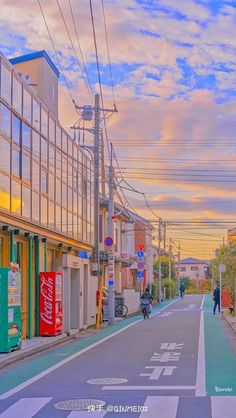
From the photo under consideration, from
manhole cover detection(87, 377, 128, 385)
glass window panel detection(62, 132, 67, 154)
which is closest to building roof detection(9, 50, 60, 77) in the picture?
glass window panel detection(62, 132, 67, 154)

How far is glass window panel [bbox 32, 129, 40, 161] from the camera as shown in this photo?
22.0m

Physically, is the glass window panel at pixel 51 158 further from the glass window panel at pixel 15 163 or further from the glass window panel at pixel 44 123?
the glass window panel at pixel 15 163

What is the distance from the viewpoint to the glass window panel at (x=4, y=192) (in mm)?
18291

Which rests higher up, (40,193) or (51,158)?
(51,158)

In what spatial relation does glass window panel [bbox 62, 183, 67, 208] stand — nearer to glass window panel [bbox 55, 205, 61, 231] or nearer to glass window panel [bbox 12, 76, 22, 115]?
glass window panel [bbox 55, 205, 61, 231]

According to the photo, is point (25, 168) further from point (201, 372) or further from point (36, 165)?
point (201, 372)

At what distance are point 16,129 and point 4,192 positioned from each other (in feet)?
8.12

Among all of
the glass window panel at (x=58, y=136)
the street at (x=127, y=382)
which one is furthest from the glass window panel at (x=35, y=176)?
the street at (x=127, y=382)

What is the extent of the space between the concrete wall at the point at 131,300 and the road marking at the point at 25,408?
28.1 meters

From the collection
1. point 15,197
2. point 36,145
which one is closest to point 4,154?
point 15,197

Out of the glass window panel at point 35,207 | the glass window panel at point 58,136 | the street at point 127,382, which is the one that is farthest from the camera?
the glass window panel at point 58,136

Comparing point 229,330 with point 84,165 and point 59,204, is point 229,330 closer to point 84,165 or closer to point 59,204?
point 59,204

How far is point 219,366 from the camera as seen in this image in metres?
14.5

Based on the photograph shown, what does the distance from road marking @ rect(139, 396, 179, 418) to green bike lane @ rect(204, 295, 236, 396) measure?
86 cm
